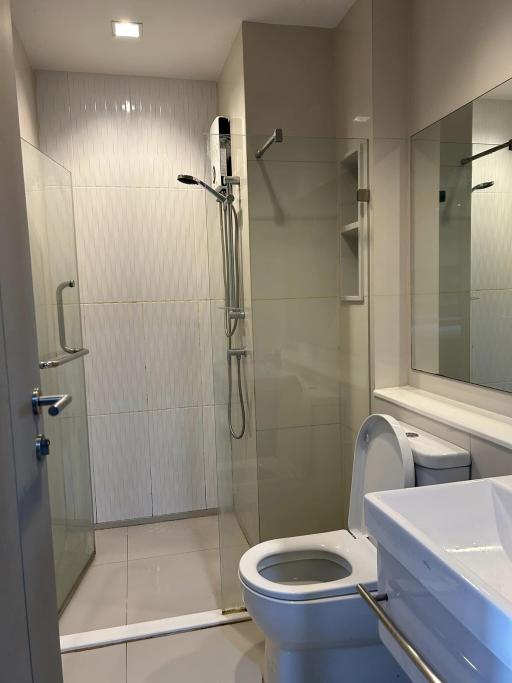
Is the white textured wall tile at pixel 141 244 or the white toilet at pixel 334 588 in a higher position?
the white textured wall tile at pixel 141 244

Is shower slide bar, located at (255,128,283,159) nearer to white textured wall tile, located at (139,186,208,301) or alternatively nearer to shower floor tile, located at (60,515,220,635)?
white textured wall tile, located at (139,186,208,301)

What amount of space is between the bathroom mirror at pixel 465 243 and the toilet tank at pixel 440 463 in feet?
0.84

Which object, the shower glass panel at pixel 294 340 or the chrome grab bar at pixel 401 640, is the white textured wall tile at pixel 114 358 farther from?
the chrome grab bar at pixel 401 640

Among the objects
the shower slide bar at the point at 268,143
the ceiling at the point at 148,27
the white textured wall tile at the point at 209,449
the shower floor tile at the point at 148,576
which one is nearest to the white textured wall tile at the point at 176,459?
the white textured wall tile at the point at 209,449

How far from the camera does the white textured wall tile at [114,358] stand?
2.93 meters

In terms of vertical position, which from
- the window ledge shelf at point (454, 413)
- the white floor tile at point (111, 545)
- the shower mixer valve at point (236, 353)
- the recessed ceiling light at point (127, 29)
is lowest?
the white floor tile at point (111, 545)

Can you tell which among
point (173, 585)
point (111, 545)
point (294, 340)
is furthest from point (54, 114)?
point (173, 585)

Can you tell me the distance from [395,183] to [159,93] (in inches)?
61.5

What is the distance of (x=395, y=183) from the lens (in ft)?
7.06

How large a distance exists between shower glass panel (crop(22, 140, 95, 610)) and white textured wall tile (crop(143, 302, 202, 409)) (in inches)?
17.9

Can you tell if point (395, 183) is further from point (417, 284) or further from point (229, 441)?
point (229, 441)

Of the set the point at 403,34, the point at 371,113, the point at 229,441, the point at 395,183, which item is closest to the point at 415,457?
the point at 229,441

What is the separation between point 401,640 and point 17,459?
36.9 inches

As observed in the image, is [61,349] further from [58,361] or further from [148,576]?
[148,576]
